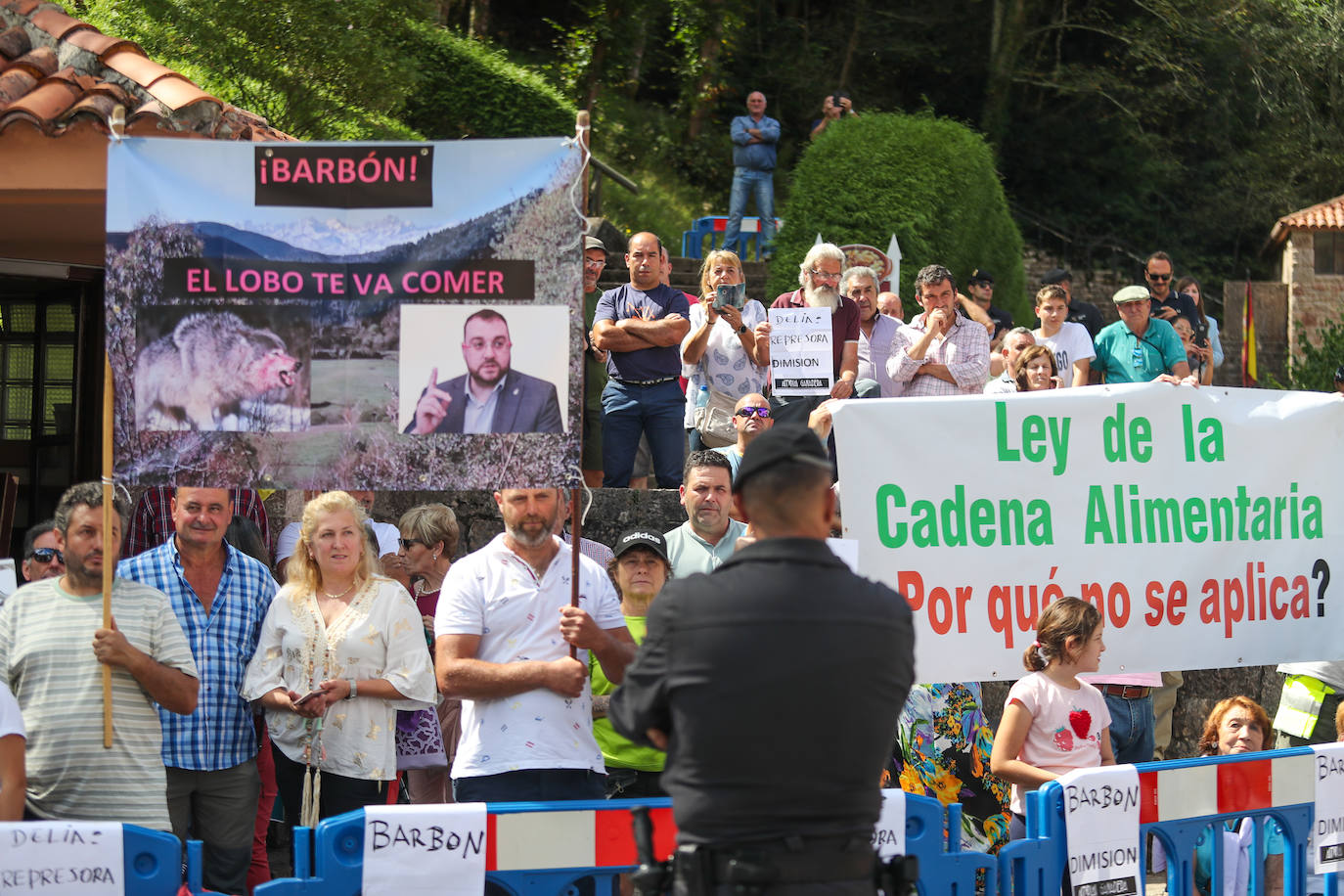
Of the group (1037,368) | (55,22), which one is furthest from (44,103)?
(1037,368)

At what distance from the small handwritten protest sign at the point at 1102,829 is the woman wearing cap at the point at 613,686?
1.42 metres

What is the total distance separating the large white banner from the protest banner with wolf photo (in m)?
1.69

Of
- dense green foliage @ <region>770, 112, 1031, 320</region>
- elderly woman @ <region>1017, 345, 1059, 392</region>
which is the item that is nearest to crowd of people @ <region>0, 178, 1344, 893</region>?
elderly woman @ <region>1017, 345, 1059, 392</region>

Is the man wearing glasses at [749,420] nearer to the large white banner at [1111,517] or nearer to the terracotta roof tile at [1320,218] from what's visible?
the large white banner at [1111,517]

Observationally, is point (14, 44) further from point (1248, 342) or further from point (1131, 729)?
point (1248, 342)

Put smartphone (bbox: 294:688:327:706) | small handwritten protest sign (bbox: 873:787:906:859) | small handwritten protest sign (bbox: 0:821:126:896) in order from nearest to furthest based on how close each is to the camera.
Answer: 1. small handwritten protest sign (bbox: 0:821:126:896)
2. small handwritten protest sign (bbox: 873:787:906:859)
3. smartphone (bbox: 294:688:327:706)

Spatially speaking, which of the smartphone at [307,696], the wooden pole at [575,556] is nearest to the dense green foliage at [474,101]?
the smartphone at [307,696]

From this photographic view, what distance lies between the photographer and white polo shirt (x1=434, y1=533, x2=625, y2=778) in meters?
5.00

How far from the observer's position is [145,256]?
4973 millimetres

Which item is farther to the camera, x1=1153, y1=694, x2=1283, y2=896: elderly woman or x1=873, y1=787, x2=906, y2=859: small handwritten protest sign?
x1=1153, y1=694, x2=1283, y2=896: elderly woman

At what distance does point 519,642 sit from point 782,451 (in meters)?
1.85

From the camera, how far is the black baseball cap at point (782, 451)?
3561 mm

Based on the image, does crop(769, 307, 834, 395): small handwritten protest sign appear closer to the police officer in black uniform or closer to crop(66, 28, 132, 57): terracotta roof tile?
crop(66, 28, 132, 57): terracotta roof tile

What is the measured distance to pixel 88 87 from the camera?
7547 millimetres
